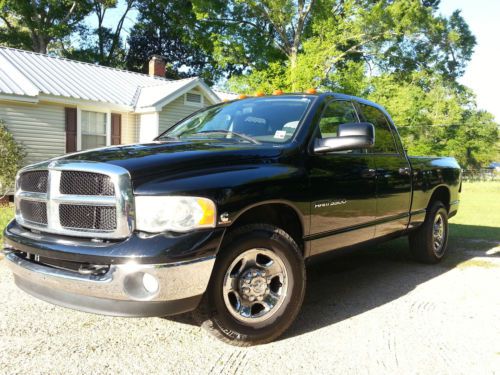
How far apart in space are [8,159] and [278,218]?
1093cm

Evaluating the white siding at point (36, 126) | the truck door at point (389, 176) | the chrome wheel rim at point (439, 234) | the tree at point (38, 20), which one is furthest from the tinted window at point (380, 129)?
the tree at point (38, 20)

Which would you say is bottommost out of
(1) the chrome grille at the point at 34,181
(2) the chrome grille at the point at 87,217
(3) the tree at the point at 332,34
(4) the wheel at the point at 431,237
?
(4) the wheel at the point at 431,237

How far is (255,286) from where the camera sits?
3182mm

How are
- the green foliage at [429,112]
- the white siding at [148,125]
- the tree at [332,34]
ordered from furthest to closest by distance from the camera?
1. the green foliage at [429,112]
2. the tree at [332,34]
3. the white siding at [148,125]

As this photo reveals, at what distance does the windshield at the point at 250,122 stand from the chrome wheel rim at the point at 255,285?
101 cm

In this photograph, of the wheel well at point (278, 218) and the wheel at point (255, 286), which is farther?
the wheel well at point (278, 218)

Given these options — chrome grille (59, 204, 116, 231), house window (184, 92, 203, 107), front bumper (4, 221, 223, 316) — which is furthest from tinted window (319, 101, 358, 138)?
house window (184, 92, 203, 107)

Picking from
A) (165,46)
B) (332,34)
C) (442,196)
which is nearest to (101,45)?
(165,46)

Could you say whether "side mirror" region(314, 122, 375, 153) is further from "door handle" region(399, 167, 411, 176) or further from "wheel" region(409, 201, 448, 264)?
"wheel" region(409, 201, 448, 264)

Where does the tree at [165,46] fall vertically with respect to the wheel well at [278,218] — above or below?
above

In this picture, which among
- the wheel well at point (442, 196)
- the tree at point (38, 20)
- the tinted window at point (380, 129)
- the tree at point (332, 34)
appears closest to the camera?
the tinted window at point (380, 129)

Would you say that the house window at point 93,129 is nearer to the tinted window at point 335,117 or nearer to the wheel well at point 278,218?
the tinted window at point 335,117

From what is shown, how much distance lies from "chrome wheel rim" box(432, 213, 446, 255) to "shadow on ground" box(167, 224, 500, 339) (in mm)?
191

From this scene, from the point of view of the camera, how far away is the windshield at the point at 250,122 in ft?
12.7
